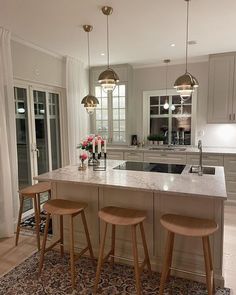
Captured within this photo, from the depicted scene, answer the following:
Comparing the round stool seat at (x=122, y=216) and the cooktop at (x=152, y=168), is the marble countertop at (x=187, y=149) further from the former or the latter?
the round stool seat at (x=122, y=216)

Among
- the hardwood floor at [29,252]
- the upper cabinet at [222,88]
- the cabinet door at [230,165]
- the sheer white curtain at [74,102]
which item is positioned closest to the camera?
the hardwood floor at [29,252]

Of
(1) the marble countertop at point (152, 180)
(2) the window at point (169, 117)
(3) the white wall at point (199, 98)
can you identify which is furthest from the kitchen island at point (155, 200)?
(2) the window at point (169, 117)

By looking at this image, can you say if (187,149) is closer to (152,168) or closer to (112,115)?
(112,115)

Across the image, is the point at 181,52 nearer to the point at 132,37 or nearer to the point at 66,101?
the point at 132,37

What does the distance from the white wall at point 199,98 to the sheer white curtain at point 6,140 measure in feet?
9.09

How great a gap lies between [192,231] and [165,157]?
307 centimetres

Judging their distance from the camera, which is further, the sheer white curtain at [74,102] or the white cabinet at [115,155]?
the white cabinet at [115,155]

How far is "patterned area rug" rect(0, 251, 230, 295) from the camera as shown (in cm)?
230

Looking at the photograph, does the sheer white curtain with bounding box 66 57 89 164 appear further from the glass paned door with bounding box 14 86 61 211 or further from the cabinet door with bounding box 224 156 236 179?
the cabinet door with bounding box 224 156 236 179

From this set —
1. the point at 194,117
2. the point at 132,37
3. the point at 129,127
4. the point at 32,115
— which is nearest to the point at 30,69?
the point at 32,115

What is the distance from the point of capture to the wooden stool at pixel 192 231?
6.57 ft

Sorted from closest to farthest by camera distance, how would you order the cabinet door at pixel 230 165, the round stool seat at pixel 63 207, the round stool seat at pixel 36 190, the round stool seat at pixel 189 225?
the round stool seat at pixel 189 225, the round stool seat at pixel 63 207, the round stool seat at pixel 36 190, the cabinet door at pixel 230 165

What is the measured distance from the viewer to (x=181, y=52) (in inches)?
182

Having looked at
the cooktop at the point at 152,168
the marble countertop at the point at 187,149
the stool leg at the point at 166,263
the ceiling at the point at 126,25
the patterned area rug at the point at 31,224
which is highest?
the ceiling at the point at 126,25
